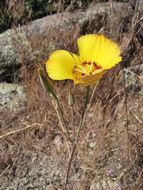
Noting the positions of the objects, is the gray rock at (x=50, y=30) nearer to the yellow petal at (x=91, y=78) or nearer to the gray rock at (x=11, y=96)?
the gray rock at (x=11, y=96)

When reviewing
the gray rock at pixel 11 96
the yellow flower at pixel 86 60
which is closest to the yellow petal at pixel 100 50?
the yellow flower at pixel 86 60

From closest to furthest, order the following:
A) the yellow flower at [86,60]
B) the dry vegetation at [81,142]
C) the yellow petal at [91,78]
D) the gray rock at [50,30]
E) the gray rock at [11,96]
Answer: the yellow petal at [91,78], the yellow flower at [86,60], the dry vegetation at [81,142], the gray rock at [11,96], the gray rock at [50,30]

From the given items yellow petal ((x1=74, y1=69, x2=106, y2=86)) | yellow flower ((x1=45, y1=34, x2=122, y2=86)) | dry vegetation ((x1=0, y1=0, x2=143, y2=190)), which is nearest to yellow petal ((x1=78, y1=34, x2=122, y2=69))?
yellow flower ((x1=45, y1=34, x2=122, y2=86))

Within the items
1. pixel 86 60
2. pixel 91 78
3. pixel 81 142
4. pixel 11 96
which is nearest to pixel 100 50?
pixel 86 60

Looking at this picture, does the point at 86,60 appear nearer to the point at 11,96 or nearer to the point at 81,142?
the point at 81,142

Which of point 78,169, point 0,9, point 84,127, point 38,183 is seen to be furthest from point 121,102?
point 0,9

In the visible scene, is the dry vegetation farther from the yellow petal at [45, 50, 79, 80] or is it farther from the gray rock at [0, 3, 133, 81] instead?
the yellow petal at [45, 50, 79, 80]
